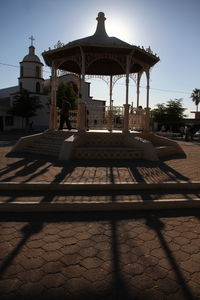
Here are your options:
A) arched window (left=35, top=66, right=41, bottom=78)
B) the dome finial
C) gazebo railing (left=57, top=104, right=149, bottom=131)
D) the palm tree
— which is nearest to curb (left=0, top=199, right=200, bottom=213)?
gazebo railing (left=57, top=104, right=149, bottom=131)

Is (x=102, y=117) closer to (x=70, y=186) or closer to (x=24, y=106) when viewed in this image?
(x=70, y=186)

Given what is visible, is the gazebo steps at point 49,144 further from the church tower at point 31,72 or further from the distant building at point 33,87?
the church tower at point 31,72

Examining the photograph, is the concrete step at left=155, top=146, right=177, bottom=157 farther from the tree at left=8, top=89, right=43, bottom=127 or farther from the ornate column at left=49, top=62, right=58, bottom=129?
the tree at left=8, top=89, right=43, bottom=127

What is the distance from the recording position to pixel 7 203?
443cm

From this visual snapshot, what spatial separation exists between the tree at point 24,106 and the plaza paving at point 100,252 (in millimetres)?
35972

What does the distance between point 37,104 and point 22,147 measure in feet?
107

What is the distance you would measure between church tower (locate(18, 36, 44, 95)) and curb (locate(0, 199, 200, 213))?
4119cm

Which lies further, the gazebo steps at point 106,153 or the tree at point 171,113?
the tree at point 171,113

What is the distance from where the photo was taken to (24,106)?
126ft

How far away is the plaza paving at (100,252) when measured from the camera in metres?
2.42

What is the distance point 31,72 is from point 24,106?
28.0ft

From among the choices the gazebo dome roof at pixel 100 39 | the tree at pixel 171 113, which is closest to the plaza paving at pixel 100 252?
the gazebo dome roof at pixel 100 39

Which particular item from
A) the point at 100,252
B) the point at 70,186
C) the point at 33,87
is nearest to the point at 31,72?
the point at 33,87

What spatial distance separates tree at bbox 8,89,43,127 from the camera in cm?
3838
